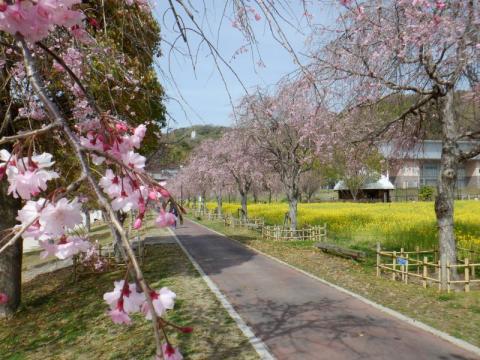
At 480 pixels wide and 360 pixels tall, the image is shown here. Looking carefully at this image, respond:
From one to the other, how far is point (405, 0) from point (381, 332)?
287 inches

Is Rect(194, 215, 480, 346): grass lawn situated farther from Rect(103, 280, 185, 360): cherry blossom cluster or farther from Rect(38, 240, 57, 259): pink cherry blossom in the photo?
Rect(38, 240, 57, 259): pink cherry blossom

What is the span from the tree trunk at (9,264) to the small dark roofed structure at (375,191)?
56921mm

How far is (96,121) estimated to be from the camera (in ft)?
9.61

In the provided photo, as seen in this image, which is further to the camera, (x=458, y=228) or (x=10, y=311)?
(x=458, y=228)

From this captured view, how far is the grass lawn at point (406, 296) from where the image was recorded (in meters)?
7.62

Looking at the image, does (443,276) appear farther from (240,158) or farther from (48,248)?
(240,158)

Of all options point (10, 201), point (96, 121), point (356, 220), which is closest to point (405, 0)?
point (96, 121)

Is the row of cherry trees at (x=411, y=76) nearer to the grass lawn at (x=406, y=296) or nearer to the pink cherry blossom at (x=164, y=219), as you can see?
the grass lawn at (x=406, y=296)

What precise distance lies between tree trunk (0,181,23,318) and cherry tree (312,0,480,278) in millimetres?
8850

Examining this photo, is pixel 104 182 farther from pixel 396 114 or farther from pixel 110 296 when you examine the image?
pixel 396 114

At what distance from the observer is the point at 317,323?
25.1 feet

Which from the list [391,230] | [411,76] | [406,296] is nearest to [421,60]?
[411,76]

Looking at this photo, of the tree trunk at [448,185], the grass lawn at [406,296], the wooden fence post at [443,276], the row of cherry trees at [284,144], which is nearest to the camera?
the grass lawn at [406,296]

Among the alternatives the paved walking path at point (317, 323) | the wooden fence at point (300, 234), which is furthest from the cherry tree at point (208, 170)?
the paved walking path at point (317, 323)
